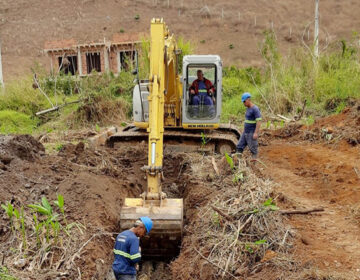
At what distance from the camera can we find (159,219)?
6.28 meters

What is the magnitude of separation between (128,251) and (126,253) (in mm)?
36

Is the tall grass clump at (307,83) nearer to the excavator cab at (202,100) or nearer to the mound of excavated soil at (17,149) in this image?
the excavator cab at (202,100)

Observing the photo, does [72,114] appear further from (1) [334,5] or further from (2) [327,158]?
(1) [334,5]

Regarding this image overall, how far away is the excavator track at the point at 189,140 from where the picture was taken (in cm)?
1075

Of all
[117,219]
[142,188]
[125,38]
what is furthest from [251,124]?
[125,38]

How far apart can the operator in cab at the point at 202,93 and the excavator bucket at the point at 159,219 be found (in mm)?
4366

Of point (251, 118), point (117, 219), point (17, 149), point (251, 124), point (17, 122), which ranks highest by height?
point (251, 118)

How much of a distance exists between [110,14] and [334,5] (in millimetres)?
28275

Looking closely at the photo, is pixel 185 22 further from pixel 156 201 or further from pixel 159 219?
pixel 159 219

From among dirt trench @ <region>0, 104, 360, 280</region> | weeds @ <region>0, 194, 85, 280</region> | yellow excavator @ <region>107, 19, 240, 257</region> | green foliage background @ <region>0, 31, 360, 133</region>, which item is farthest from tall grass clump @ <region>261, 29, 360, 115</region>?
weeds @ <region>0, 194, 85, 280</region>

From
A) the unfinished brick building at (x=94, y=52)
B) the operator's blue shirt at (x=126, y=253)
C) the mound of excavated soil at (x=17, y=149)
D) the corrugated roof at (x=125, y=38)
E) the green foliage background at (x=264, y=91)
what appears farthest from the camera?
the unfinished brick building at (x=94, y=52)

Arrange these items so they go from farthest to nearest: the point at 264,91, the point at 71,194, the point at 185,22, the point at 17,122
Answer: the point at 185,22 → the point at 264,91 → the point at 17,122 → the point at 71,194

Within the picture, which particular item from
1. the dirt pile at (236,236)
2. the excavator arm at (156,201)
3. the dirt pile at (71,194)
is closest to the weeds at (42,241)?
the dirt pile at (71,194)

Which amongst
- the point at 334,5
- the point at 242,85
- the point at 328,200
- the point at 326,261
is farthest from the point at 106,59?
the point at 334,5
